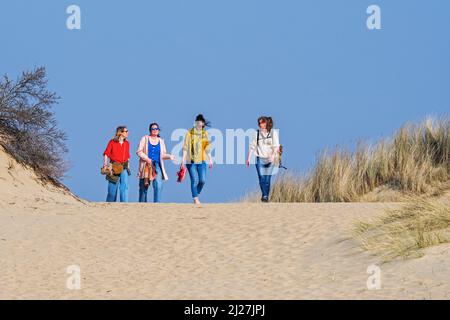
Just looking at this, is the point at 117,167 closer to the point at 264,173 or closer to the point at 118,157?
the point at 118,157

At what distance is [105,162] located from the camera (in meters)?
20.6

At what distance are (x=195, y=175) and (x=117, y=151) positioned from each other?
1.96 metres

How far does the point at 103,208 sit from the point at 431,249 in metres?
8.18

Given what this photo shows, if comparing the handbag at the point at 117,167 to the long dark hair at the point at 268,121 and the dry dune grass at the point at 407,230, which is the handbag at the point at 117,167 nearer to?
the long dark hair at the point at 268,121

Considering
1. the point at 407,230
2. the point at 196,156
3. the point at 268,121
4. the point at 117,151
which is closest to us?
the point at 407,230

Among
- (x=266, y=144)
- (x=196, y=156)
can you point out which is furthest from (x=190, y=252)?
(x=266, y=144)

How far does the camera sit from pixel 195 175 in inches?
779

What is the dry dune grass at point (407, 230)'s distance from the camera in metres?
13.4

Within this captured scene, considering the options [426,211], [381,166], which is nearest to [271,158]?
[381,166]

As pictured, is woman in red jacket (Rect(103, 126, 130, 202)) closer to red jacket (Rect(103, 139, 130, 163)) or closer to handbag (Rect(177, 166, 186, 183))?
red jacket (Rect(103, 139, 130, 163))

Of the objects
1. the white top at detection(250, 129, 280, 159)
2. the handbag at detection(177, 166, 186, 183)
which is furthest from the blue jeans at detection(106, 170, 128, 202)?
the white top at detection(250, 129, 280, 159)

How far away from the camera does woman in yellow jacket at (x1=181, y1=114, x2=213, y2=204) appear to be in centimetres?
1967

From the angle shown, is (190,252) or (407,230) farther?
(190,252)
